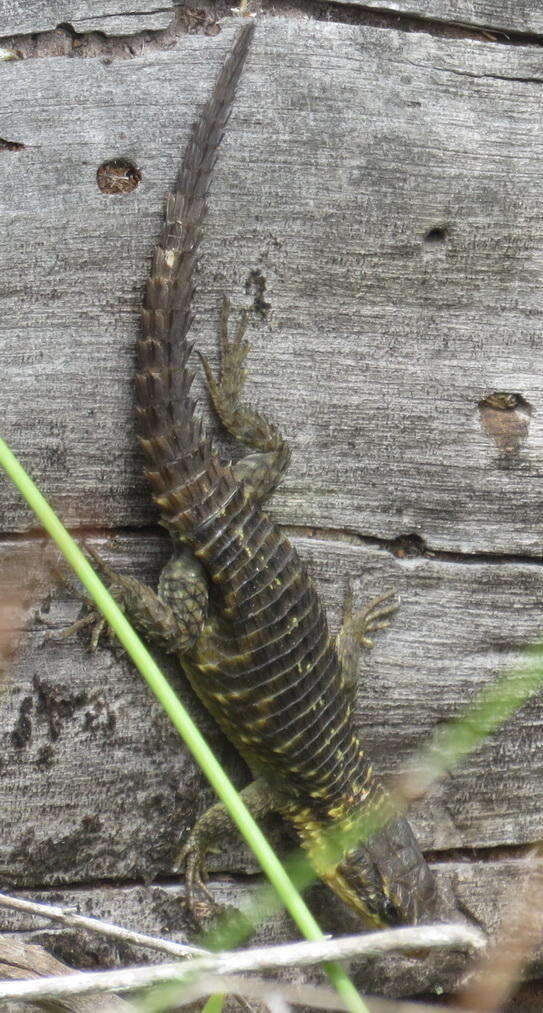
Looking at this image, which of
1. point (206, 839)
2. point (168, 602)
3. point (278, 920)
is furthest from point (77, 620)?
point (278, 920)

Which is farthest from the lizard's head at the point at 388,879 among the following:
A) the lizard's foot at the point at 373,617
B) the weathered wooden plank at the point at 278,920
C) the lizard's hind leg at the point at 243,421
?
the lizard's hind leg at the point at 243,421

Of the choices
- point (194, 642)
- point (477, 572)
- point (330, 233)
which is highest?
point (330, 233)

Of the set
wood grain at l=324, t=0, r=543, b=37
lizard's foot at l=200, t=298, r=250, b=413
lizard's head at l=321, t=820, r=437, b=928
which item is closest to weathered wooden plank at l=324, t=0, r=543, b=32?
wood grain at l=324, t=0, r=543, b=37

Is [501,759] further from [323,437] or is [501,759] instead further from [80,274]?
[80,274]

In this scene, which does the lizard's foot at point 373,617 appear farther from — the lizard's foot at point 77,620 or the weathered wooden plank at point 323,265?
the lizard's foot at point 77,620

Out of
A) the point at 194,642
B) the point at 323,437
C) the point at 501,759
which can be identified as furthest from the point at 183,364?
the point at 501,759

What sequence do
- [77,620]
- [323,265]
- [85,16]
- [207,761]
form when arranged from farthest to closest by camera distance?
[323,265], [77,620], [85,16], [207,761]

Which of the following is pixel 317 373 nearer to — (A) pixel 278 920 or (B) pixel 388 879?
(B) pixel 388 879
